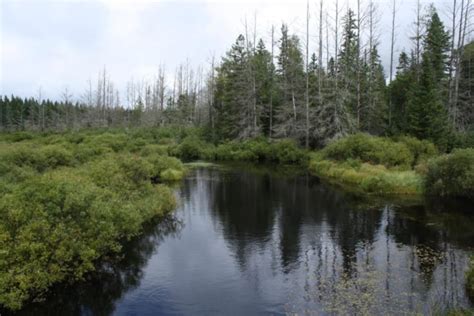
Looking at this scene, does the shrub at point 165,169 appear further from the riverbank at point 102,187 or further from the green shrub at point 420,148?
the green shrub at point 420,148

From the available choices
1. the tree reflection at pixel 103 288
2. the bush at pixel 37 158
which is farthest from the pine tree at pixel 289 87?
the tree reflection at pixel 103 288

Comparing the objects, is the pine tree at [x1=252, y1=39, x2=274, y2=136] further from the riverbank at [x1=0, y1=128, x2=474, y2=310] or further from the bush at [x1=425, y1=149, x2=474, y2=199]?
the bush at [x1=425, y1=149, x2=474, y2=199]

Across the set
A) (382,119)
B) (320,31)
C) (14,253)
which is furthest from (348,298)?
(320,31)

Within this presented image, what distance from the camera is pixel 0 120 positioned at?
94.9 meters

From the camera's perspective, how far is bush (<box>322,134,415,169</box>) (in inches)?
1179

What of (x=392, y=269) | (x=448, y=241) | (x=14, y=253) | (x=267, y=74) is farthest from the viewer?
(x=267, y=74)

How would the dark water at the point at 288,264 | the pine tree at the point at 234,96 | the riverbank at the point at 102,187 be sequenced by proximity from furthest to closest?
the pine tree at the point at 234,96 → the dark water at the point at 288,264 → the riverbank at the point at 102,187

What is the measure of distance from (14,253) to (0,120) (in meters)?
99.8

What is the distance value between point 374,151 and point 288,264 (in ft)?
66.4

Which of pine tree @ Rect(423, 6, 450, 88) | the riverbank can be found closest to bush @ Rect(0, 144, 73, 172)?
the riverbank

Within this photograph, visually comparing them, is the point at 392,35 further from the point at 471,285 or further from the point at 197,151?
the point at 471,285

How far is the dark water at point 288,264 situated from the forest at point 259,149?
1134mm

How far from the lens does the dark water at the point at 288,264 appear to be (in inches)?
423

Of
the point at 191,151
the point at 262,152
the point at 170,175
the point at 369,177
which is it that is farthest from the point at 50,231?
the point at 191,151
